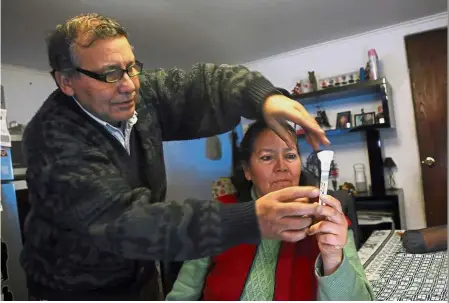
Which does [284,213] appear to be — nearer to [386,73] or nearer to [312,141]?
[312,141]

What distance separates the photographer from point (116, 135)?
1.32 feet

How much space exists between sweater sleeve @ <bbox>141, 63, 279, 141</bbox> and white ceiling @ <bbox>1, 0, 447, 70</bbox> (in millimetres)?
35

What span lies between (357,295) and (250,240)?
215 mm

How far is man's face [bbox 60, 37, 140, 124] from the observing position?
37cm

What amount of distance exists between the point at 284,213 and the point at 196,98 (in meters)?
0.26

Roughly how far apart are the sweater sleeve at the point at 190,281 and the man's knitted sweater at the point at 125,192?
0.40 ft

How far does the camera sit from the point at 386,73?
39.3 inches

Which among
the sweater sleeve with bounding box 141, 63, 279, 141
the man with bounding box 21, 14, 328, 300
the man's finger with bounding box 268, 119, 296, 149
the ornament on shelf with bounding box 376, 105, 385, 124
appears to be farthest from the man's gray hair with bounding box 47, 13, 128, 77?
the ornament on shelf with bounding box 376, 105, 385, 124

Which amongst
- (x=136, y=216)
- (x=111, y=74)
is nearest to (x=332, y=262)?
(x=136, y=216)

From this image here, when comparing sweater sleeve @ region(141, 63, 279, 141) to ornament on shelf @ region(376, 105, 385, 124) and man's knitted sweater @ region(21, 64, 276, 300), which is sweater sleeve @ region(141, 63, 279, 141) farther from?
ornament on shelf @ region(376, 105, 385, 124)

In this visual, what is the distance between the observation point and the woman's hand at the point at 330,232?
0.36 metres

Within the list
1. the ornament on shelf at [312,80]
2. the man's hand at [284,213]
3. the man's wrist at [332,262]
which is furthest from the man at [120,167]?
the ornament on shelf at [312,80]

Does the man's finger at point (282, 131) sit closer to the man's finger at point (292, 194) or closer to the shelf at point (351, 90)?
the man's finger at point (292, 194)

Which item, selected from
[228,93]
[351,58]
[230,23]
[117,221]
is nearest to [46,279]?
[117,221]
